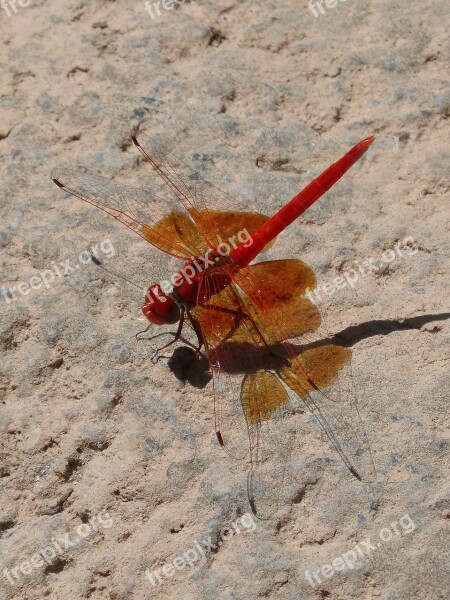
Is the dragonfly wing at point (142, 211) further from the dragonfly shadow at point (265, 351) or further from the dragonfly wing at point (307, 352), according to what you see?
the dragonfly shadow at point (265, 351)

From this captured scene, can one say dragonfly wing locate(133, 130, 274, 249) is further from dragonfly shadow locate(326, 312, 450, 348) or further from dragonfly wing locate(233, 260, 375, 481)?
dragonfly shadow locate(326, 312, 450, 348)

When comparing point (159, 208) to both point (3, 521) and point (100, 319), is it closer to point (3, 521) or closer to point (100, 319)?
point (100, 319)

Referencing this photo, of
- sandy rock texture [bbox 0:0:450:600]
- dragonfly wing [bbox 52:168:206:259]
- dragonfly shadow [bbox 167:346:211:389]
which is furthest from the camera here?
dragonfly wing [bbox 52:168:206:259]

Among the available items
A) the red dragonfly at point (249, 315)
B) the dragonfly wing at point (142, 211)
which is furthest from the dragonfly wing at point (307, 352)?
the dragonfly wing at point (142, 211)

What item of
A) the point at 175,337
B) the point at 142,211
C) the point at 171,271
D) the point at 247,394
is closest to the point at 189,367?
the point at 175,337

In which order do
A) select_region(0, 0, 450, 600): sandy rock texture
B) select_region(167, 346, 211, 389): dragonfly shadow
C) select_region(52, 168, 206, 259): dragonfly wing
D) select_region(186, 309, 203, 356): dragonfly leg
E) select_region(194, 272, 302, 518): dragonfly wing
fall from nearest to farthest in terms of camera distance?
select_region(0, 0, 450, 600): sandy rock texture, select_region(194, 272, 302, 518): dragonfly wing, select_region(167, 346, 211, 389): dragonfly shadow, select_region(186, 309, 203, 356): dragonfly leg, select_region(52, 168, 206, 259): dragonfly wing

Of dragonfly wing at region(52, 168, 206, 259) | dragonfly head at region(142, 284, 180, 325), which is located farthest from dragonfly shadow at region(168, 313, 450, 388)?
dragonfly wing at region(52, 168, 206, 259)
